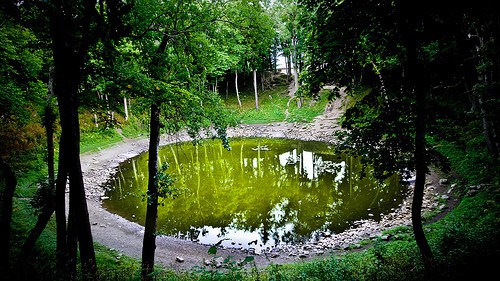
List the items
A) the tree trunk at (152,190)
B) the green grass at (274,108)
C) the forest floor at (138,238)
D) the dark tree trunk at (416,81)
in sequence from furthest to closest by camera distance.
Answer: the green grass at (274,108) → the forest floor at (138,238) → the tree trunk at (152,190) → the dark tree trunk at (416,81)

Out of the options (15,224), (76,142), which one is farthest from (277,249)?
(15,224)

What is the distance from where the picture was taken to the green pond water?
12930mm

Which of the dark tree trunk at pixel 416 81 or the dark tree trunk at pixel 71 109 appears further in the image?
the dark tree trunk at pixel 71 109

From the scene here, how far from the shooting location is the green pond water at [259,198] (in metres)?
12.9

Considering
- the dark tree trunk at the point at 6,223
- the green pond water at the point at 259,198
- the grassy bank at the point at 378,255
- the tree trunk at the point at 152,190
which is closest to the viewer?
the grassy bank at the point at 378,255

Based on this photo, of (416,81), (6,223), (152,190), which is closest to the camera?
(416,81)

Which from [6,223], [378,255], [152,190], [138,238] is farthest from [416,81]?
[138,238]

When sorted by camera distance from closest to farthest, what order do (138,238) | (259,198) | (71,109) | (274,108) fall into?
(71,109) → (138,238) → (259,198) → (274,108)

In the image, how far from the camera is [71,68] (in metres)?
4.92

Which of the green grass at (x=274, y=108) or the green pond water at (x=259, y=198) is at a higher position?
the green grass at (x=274, y=108)

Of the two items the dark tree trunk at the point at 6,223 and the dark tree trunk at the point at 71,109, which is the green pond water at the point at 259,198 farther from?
the dark tree trunk at the point at 6,223

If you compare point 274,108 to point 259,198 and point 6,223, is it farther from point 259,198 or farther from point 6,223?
point 6,223

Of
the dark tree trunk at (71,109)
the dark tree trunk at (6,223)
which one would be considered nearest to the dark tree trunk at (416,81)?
the dark tree trunk at (71,109)

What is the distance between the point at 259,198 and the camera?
1652 centimetres
